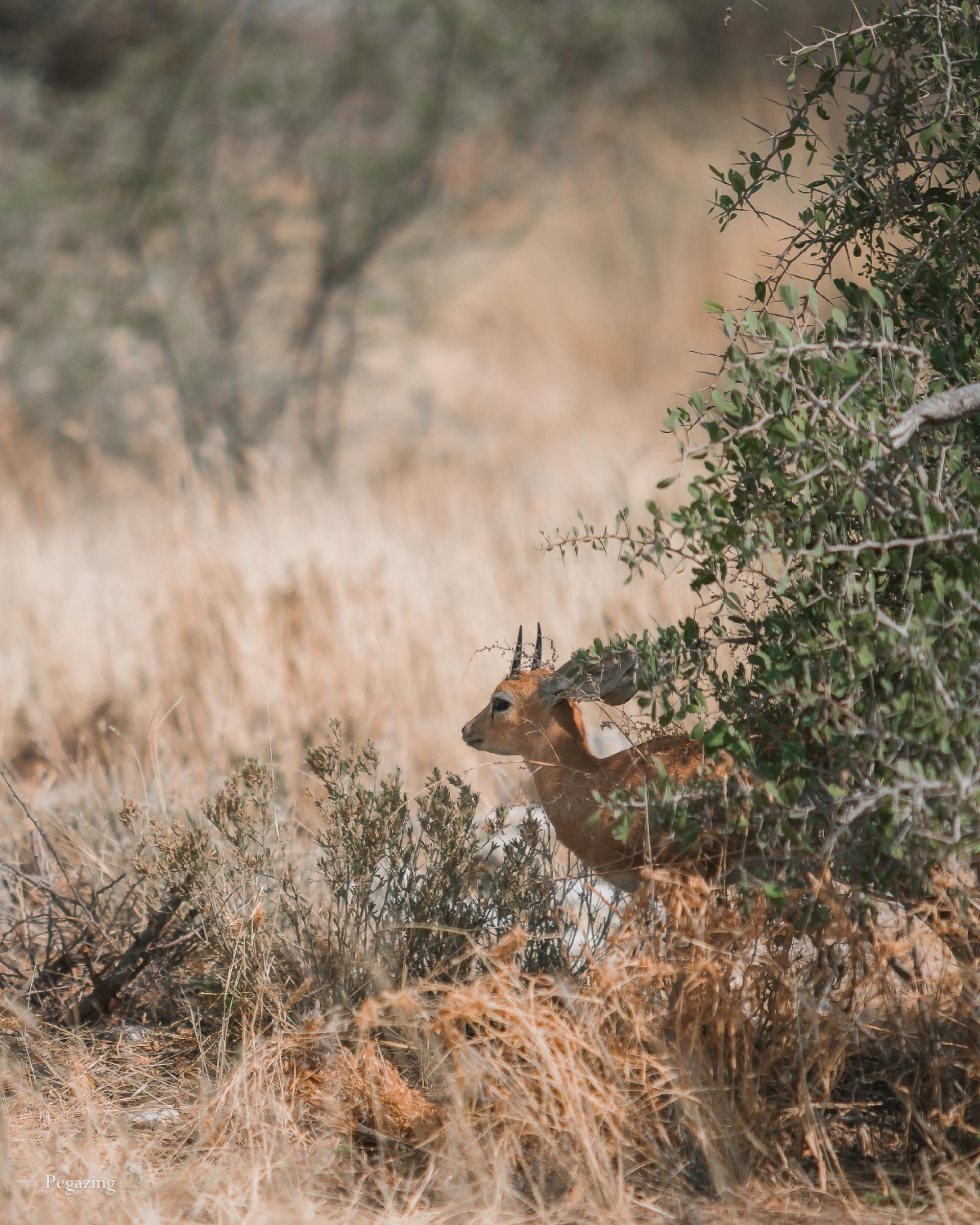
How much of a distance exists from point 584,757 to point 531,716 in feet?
0.65

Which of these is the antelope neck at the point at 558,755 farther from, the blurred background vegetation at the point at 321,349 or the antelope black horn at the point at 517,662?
the blurred background vegetation at the point at 321,349

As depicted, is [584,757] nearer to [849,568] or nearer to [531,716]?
[531,716]

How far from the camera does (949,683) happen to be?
2467 millimetres

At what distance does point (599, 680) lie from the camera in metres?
3.04

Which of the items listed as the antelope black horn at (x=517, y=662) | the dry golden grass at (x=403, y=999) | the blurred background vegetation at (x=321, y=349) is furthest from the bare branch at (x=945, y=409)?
the blurred background vegetation at (x=321, y=349)

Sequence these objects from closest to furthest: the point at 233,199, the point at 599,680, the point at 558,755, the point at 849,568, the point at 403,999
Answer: the point at 849,568 < the point at 403,999 < the point at 599,680 < the point at 558,755 < the point at 233,199

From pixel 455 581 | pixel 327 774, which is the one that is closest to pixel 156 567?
pixel 455 581

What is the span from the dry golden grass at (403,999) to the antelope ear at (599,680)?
56 centimetres

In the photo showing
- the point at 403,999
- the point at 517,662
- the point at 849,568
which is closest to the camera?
the point at 849,568

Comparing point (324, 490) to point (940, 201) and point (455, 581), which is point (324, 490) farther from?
point (940, 201)

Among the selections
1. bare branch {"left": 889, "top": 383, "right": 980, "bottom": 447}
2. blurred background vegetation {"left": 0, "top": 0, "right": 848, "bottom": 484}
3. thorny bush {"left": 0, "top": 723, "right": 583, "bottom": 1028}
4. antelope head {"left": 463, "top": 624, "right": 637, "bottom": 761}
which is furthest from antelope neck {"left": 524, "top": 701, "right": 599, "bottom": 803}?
blurred background vegetation {"left": 0, "top": 0, "right": 848, "bottom": 484}

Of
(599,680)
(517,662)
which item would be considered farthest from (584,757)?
(599,680)

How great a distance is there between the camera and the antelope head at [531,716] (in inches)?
134

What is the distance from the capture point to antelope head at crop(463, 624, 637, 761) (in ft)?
11.2
